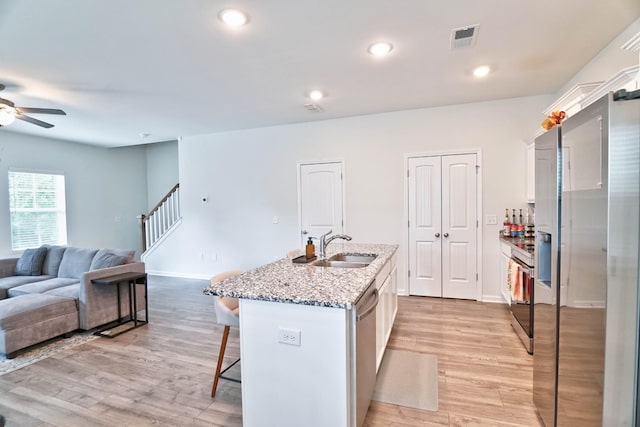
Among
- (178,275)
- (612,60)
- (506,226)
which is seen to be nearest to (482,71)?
(612,60)

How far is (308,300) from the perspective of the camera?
1502mm

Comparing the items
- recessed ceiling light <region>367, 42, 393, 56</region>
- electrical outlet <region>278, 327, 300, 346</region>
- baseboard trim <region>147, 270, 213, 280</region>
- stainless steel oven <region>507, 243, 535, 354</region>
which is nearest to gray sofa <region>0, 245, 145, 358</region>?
baseboard trim <region>147, 270, 213, 280</region>

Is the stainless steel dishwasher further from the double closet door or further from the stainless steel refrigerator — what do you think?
the double closet door

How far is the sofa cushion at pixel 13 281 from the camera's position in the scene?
3746mm

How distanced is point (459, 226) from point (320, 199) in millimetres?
2211

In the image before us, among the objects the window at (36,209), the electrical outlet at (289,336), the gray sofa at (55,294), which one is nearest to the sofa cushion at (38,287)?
the gray sofa at (55,294)

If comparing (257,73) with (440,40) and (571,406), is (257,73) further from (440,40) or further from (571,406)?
(571,406)

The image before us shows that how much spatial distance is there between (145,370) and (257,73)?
3.05m

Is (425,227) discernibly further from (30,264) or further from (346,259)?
(30,264)

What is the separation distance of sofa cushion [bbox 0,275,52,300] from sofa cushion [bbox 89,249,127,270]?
0.97 m

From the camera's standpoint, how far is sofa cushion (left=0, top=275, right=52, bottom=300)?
3746mm

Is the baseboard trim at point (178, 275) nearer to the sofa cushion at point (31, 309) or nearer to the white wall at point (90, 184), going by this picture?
the white wall at point (90, 184)

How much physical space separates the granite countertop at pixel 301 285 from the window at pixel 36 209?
234 inches

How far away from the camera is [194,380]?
8.02ft
